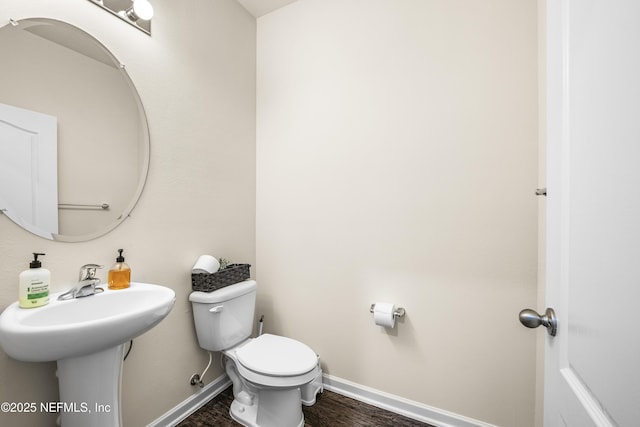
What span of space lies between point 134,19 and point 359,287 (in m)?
1.82

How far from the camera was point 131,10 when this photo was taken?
4.17ft

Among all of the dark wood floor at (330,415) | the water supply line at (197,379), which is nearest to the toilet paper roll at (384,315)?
the dark wood floor at (330,415)

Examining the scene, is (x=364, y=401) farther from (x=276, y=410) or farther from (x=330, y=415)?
(x=276, y=410)

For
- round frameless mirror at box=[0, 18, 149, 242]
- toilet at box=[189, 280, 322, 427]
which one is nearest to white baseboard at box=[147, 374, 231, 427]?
toilet at box=[189, 280, 322, 427]

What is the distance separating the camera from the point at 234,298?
1585mm

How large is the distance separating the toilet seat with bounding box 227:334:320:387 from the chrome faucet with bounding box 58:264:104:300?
2.38 feet

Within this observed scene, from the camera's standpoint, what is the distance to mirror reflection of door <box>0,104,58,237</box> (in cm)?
96

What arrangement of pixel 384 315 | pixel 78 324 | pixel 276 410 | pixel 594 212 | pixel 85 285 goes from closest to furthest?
pixel 594 212, pixel 78 324, pixel 85 285, pixel 276 410, pixel 384 315

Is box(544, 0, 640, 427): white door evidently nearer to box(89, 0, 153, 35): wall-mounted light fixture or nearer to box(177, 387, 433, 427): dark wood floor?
box(177, 387, 433, 427): dark wood floor

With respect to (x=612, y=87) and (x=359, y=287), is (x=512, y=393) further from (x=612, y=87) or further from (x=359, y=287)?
(x=612, y=87)

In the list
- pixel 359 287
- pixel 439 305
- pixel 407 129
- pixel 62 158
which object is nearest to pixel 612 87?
pixel 407 129

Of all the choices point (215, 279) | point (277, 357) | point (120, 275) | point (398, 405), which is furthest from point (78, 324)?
point (398, 405)

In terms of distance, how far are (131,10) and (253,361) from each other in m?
1.77

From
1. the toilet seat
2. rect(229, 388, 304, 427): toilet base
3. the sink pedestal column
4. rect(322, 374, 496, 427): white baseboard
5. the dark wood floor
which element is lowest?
the dark wood floor
